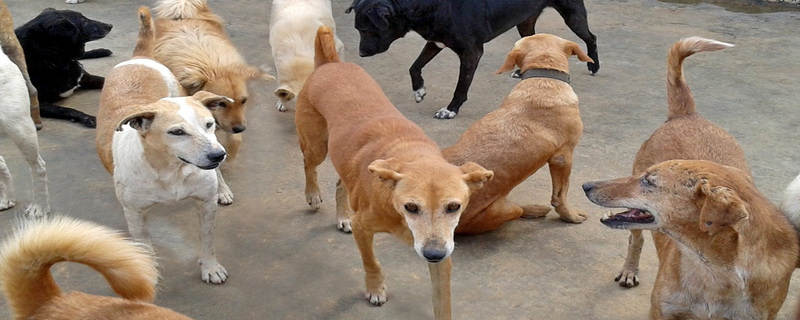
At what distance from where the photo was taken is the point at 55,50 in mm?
5922

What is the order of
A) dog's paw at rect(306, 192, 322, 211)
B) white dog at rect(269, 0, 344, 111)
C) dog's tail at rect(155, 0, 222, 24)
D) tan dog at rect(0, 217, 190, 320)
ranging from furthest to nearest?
white dog at rect(269, 0, 344, 111) → dog's tail at rect(155, 0, 222, 24) → dog's paw at rect(306, 192, 322, 211) → tan dog at rect(0, 217, 190, 320)

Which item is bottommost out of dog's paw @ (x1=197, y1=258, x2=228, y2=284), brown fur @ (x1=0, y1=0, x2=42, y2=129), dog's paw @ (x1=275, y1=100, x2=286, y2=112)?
dog's paw @ (x1=275, y1=100, x2=286, y2=112)

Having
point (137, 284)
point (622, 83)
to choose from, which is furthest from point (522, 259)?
point (622, 83)

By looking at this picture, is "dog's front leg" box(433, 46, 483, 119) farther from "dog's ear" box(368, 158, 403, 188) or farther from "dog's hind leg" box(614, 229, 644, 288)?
"dog's ear" box(368, 158, 403, 188)

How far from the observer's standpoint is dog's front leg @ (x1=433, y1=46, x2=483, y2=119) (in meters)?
5.89

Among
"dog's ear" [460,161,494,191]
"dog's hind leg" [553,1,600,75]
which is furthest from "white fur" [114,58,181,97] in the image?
"dog's hind leg" [553,1,600,75]

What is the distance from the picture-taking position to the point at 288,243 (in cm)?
426

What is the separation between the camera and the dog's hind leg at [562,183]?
427 centimetres

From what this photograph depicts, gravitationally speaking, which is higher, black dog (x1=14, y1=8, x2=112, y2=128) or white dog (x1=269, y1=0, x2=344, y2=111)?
white dog (x1=269, y1=0, x2=344, y2=111)

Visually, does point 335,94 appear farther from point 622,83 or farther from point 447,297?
point 622,83

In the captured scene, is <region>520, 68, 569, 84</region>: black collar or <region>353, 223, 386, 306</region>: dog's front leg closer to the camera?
<region>353, 223, 386, 306</region>: dog's front leg

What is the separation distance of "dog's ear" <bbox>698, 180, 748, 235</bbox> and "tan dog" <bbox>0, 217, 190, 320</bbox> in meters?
1.80

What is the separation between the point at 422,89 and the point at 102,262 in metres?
4.04

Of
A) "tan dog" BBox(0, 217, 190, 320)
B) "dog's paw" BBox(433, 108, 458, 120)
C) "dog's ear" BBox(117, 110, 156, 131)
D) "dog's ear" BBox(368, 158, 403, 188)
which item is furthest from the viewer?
"dog's paw" BBox(433, 108, 458, 120)
